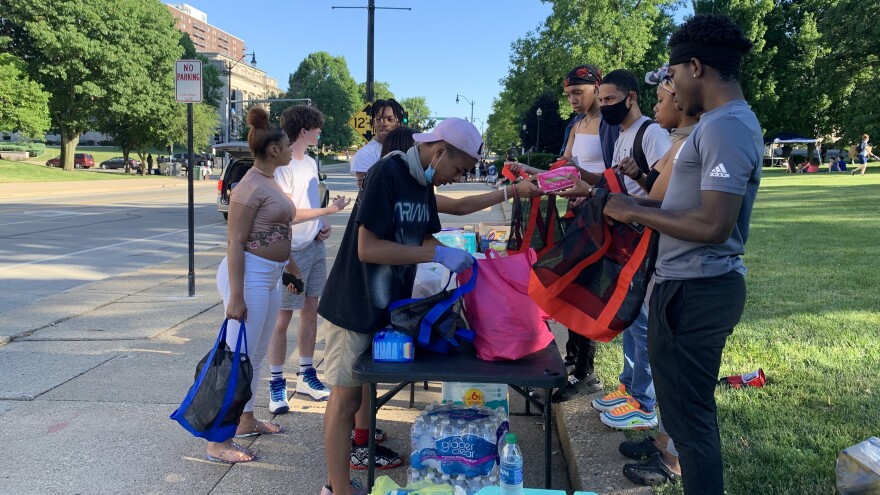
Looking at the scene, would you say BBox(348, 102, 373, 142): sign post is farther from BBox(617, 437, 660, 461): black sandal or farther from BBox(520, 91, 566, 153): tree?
BBox(520, 91, 566, 153): tree

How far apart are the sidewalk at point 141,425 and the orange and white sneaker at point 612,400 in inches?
3.3

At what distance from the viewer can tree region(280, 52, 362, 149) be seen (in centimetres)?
9631

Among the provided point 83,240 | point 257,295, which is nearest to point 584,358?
point 257,295

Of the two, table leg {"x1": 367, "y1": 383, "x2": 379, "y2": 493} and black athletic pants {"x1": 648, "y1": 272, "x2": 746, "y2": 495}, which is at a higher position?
black athletic pants {"x1": 648, "y1": 272, "x2": 746, "y2": 495}

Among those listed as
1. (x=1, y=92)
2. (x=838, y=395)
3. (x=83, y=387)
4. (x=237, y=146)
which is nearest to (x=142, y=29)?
(x=1, y=92)

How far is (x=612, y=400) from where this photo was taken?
403 centimetres

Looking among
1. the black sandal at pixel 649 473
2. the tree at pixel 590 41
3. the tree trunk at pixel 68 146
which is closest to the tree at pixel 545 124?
the tree at pixel 590 41

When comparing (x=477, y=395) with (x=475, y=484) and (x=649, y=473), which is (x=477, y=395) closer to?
(x=475, y=484)

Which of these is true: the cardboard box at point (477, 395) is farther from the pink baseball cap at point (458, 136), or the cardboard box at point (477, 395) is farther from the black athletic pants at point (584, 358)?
the pink baseball cap at point (458, 136)

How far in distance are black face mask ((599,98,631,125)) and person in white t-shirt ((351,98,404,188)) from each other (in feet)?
5.81

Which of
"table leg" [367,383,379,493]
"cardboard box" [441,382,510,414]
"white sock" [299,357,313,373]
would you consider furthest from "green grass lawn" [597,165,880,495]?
"white sock" [299,357,313,373]

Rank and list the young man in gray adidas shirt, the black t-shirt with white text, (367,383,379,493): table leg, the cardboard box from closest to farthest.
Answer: the young man in gray adidas shirt
the black t-shirt with white text
(367,383,379,493): table leg
the cardboard box

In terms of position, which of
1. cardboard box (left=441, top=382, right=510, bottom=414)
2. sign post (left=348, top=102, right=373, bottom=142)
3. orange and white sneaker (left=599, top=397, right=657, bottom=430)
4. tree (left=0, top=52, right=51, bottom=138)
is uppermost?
tree (left=0, top=52, right=51, bottom=138)

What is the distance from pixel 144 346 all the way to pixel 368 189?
13.9ft
